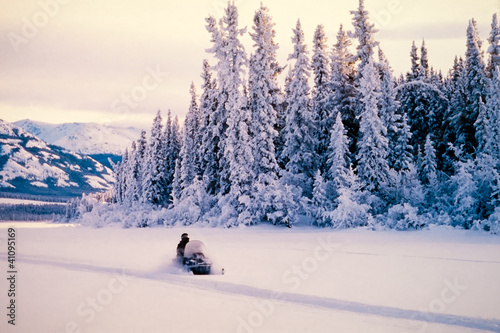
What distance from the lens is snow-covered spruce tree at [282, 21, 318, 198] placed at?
3578 cm

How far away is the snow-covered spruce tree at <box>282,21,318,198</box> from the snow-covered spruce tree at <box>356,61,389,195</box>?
5326 mm

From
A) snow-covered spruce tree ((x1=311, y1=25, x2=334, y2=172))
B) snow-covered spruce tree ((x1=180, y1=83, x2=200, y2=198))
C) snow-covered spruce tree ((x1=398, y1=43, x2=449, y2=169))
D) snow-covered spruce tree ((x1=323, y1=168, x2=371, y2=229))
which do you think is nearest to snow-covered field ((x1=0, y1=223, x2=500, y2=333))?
snow-covered spruce tree ((x1=323, y1=168, x2=371, y2=229))


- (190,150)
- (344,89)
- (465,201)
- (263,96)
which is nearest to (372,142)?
(344,89)

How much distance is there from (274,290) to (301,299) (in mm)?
1273

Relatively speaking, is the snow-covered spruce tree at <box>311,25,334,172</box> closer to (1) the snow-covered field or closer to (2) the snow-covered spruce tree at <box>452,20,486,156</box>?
(1) the snow-covered field

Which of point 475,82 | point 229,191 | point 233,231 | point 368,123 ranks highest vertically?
point 475,82

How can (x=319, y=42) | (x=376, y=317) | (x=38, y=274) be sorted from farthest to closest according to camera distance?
(x=319, y=42) → (x=38, y=274) → (x=376, y=317)

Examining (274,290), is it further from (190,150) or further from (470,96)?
(470,96)

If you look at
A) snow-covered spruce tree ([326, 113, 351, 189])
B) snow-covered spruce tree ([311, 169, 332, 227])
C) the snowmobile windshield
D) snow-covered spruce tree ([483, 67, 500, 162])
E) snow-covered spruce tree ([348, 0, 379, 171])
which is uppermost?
snow-covered spruce tree ([348, 0, 379, 171])

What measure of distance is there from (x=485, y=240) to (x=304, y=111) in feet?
61.6

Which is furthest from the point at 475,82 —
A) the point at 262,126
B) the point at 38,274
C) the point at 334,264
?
the point at 38,274

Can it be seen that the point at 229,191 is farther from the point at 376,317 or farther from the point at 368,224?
the point at 376,317

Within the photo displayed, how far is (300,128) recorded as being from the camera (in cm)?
3597

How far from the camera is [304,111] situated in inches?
1407
